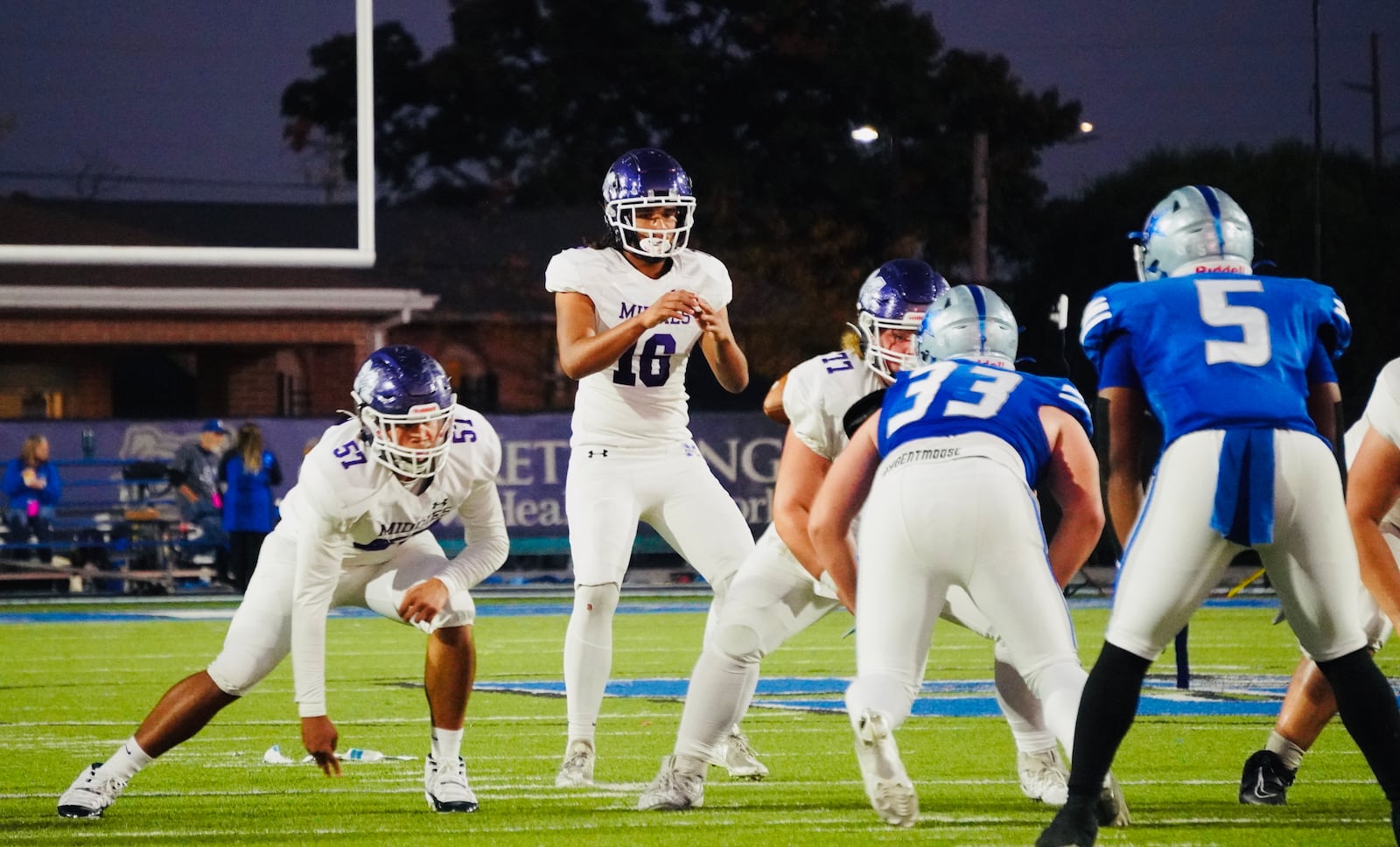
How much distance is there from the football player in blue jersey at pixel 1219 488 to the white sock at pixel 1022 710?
79 cm

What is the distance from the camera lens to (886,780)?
14.7 ft

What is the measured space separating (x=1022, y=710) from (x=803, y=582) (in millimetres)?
665

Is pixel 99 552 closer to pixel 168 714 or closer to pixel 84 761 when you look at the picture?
pixel 84 761

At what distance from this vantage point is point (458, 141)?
31734mm

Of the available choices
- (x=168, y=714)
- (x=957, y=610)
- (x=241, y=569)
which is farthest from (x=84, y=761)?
(x=241, y=569)

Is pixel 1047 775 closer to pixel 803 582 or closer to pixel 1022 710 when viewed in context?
pixel 1022 710

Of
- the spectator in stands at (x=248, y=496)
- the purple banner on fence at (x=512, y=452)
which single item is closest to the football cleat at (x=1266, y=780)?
the spectator in stands at (x=248, y=496)

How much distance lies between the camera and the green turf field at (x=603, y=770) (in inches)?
193

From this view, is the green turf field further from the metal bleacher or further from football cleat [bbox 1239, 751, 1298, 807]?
the metal bleacher

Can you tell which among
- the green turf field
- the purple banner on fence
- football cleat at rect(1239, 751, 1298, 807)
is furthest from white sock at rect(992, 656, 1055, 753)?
the purple banner on fence

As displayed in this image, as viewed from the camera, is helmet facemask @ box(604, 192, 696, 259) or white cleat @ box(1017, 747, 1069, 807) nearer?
white cleat @ box(1017, 747, 1069, 807)

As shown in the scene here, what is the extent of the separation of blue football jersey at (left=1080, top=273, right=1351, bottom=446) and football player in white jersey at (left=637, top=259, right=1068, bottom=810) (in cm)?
83

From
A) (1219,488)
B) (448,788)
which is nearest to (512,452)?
(448,788)

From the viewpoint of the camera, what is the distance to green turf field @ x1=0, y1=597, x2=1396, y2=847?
193 inches
